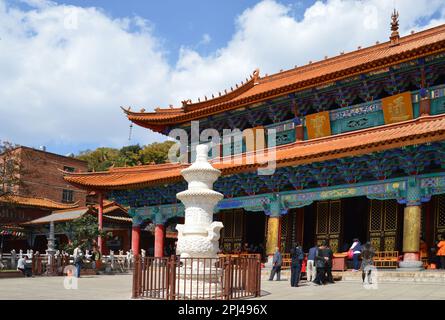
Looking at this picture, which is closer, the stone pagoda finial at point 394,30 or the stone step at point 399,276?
the stone step at point 399,276

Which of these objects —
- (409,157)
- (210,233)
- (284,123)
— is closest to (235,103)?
(284,123)

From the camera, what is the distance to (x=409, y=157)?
16.0m

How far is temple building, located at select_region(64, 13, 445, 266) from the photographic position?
53.0ft

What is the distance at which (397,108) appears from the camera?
59.9ft

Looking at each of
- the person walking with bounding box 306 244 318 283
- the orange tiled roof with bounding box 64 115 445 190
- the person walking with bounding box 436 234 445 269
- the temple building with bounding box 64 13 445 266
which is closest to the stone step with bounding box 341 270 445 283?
the temple building with bounding box 64 13 445 266

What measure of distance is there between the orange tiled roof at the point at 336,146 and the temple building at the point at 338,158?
0.04m

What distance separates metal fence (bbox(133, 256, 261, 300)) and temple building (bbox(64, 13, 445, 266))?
22.6 feet

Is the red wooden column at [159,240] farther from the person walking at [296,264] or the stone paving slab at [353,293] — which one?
the stone paving slab at [353,293]

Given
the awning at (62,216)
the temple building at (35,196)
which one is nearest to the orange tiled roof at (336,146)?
the awning at (62,216)

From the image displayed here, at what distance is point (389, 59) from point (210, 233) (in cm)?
966

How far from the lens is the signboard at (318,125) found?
20203 mm

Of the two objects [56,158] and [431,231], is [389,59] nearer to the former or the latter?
[431,231]

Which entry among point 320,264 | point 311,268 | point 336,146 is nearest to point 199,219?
point 320,264

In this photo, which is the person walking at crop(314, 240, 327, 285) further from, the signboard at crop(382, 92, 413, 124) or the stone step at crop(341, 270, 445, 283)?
the signboard at crop(382, 92, 413, 124)
